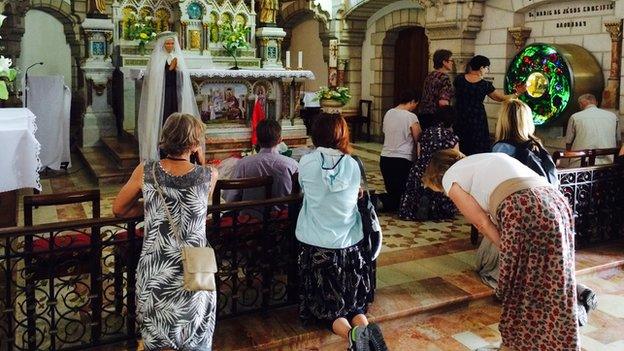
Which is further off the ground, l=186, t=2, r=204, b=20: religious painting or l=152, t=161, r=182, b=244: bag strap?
l=186, t=2, r=204, b=20: religious painting

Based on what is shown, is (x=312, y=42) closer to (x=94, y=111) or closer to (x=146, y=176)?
(x=94, y=111)

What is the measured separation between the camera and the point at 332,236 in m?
3.26

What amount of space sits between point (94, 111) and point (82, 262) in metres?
7.09

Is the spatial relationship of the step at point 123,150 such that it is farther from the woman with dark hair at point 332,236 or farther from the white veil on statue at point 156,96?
the woman with dark hair at point 332,236

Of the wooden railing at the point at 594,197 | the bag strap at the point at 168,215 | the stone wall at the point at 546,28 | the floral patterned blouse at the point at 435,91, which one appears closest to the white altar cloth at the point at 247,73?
the stone wall at the point at 546,28

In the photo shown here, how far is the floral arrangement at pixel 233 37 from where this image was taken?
9961 millimetres

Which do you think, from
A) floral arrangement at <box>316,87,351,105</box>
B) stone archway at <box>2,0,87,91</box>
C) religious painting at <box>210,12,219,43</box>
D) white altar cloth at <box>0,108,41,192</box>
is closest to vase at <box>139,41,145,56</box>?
religious painting at <box>210,12,219,43</box>

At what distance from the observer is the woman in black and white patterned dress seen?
103 inches

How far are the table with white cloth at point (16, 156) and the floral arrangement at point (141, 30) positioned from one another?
4.78 metres

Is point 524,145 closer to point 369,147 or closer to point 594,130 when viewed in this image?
point 594,130

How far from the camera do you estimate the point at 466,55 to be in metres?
8.97

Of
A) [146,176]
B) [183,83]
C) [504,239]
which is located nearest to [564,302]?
[504,239]

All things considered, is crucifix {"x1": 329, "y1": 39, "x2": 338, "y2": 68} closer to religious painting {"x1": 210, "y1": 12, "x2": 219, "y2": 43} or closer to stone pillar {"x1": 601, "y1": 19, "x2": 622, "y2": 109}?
religious painting {"x1": 210, "y1": 12, "x2": 219, "y2": 43}

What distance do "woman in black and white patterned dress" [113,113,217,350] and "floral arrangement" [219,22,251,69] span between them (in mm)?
7326
